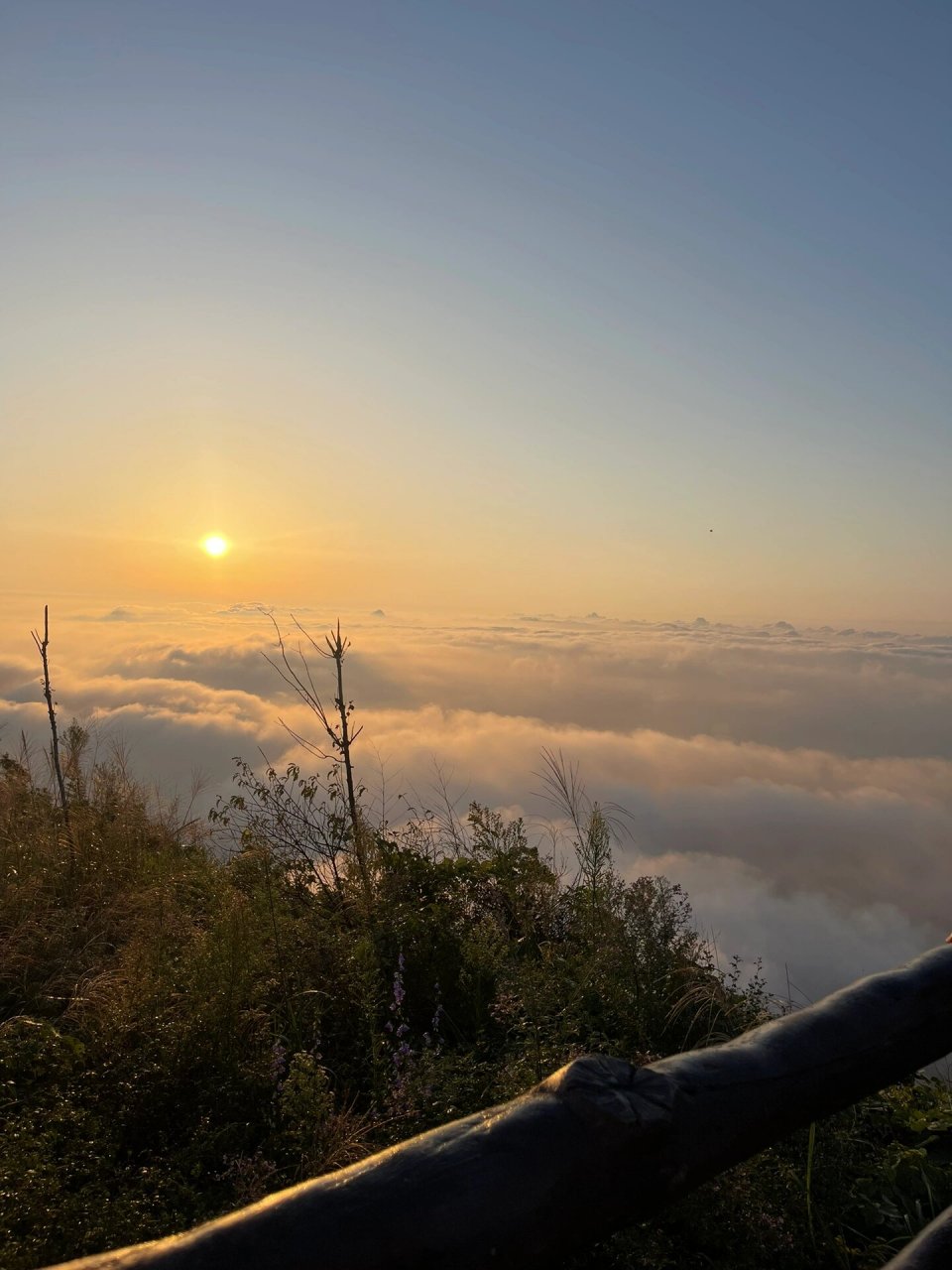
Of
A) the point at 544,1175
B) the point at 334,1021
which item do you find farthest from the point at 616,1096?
the point at 334,1021

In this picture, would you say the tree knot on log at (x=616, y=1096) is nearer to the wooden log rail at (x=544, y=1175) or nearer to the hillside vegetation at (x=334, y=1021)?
the wooden log rail at (x=544, y=1175)

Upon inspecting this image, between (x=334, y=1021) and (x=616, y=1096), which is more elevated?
(x=616, y=1096)

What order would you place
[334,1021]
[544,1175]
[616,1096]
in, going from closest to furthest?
1. [544,1175]
2. [616,1096]
3. [334,1021]

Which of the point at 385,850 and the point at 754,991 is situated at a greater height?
the point at 385,850

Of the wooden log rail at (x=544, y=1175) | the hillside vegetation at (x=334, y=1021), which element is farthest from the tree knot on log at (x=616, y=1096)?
the hillside vegetation at (x=334, y=1021)

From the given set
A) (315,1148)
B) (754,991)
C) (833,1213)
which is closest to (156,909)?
(315,1148)

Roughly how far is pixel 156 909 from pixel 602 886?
3.30 metres

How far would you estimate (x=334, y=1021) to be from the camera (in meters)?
5.14

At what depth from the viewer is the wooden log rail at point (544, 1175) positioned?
1311 mm

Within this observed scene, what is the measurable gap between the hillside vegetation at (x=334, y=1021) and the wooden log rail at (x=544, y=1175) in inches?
70.2

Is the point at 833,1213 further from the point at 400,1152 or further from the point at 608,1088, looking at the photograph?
the point at 400,1152

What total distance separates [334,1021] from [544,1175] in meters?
4.11

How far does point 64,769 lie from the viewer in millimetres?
9766

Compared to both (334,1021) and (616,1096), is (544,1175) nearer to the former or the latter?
(616,1096)
